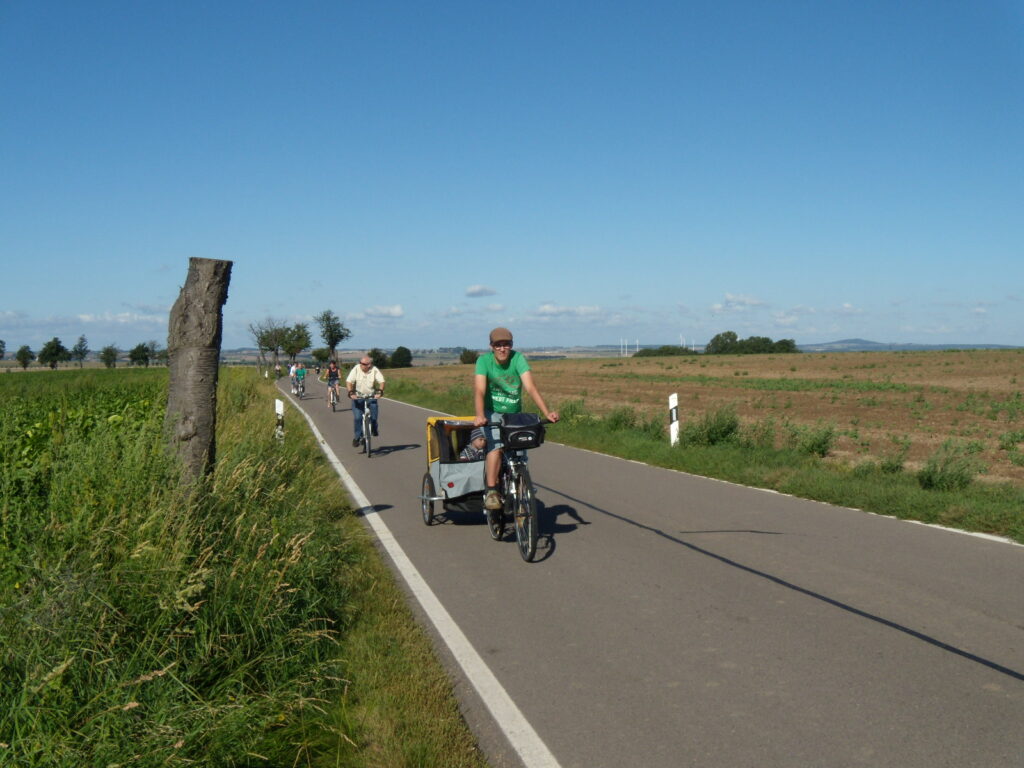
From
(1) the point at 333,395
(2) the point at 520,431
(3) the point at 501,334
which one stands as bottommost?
(1) the point at 333,395

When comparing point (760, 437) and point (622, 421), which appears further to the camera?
point (622, 421)

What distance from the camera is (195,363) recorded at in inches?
237

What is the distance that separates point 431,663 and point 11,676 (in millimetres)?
2095

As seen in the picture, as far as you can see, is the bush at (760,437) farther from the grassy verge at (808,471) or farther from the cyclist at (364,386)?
the cyclist at (364,386)

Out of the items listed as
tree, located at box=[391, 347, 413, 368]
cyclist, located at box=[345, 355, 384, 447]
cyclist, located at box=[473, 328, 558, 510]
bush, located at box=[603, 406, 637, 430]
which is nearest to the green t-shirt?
cyclist, located at box=[473, 328, 558, 510]

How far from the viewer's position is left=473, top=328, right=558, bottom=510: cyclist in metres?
7.79

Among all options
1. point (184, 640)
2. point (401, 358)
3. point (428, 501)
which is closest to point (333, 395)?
point (428, 501)

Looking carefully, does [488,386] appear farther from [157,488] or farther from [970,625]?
[970,625]

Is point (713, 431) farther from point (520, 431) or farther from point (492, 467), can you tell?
point (520, 431)

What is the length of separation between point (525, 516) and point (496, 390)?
1251mm

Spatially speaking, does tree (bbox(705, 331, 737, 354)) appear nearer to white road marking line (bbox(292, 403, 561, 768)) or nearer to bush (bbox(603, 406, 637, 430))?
bush (bbox(603, 406, 637, 430))

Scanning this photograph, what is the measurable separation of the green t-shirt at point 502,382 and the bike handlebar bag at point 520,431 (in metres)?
0.22

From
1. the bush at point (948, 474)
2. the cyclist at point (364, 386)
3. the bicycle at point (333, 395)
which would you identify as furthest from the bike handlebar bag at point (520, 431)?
the bicycle at point (333, 395)

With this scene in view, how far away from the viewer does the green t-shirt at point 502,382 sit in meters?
7.95
